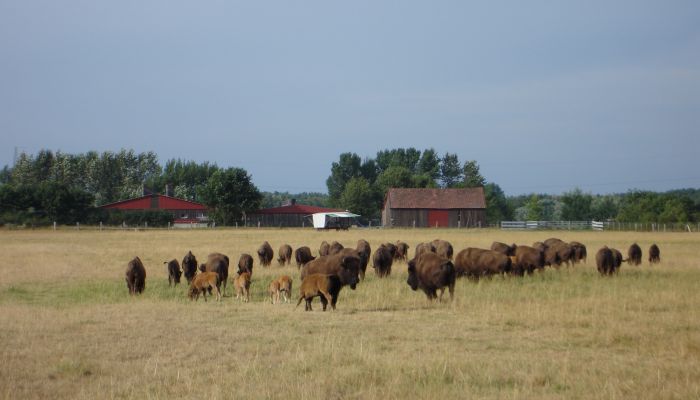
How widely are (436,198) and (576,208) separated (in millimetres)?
43070

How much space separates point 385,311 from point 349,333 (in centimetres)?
344

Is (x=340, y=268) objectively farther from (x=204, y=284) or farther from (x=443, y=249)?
(x=443, y=249)

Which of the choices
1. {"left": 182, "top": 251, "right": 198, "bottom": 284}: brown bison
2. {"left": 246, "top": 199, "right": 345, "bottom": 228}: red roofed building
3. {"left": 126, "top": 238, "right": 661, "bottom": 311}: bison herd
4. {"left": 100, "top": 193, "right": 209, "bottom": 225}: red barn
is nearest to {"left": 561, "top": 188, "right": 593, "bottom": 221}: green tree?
{"left": 246, "top": 199, "right": 345, "bottom": 228}: red roofed building

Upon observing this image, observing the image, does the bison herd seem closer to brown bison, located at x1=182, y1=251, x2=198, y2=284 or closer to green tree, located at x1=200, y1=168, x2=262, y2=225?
brown bison, located at x1=182, y1=251, x2=198, y2=284

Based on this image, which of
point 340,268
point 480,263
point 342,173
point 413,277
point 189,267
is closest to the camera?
point 340,268

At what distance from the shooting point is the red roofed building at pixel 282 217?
98250 mm

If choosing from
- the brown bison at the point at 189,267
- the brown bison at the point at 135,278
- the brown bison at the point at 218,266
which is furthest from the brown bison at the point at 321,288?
the brown bison at the point at 189,267

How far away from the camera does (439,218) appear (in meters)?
95.3

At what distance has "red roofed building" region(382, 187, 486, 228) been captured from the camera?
9494 centimetres

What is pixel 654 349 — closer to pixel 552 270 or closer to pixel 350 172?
pixel 552 270

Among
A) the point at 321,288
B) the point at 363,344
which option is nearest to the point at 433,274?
the point at 321,288

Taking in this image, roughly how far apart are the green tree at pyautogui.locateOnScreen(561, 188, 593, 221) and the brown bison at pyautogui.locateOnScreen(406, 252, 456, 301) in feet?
373

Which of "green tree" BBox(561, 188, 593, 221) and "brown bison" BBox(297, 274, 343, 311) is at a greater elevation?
"green tree" BBox(561, 188, 593, 221)

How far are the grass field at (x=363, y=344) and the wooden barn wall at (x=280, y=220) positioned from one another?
77.2 m
